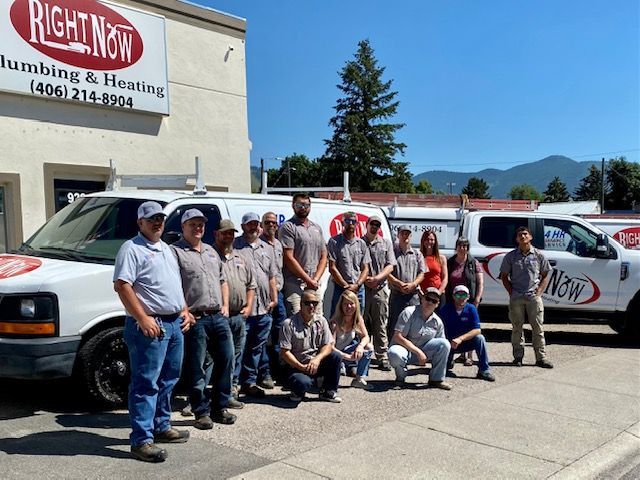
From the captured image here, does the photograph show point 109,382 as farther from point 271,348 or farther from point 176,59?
point 176,59

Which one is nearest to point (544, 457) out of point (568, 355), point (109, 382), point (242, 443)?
point (242, 443)

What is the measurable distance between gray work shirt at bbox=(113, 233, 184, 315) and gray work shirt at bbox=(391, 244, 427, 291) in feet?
12.3

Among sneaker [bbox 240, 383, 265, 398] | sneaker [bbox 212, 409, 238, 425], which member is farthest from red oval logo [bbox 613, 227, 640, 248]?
sneaker [bbox 212, 409, 238, 425]

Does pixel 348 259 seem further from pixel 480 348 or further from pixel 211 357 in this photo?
pixel 211 357

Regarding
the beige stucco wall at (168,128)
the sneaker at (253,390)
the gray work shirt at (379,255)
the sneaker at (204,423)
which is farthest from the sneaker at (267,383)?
the beige stucco wall at (168,128)

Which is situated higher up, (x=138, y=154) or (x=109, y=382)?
(x=138, y=154)

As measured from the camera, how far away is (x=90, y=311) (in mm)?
5238

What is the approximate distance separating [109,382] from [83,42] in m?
7.47

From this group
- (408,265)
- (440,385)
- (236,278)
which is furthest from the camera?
(408,265)

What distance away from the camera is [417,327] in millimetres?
6836

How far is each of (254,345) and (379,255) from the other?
2093mm

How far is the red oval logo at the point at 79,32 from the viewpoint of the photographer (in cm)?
1007

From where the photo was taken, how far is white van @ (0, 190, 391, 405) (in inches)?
197

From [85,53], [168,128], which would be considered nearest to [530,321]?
[168,128]
